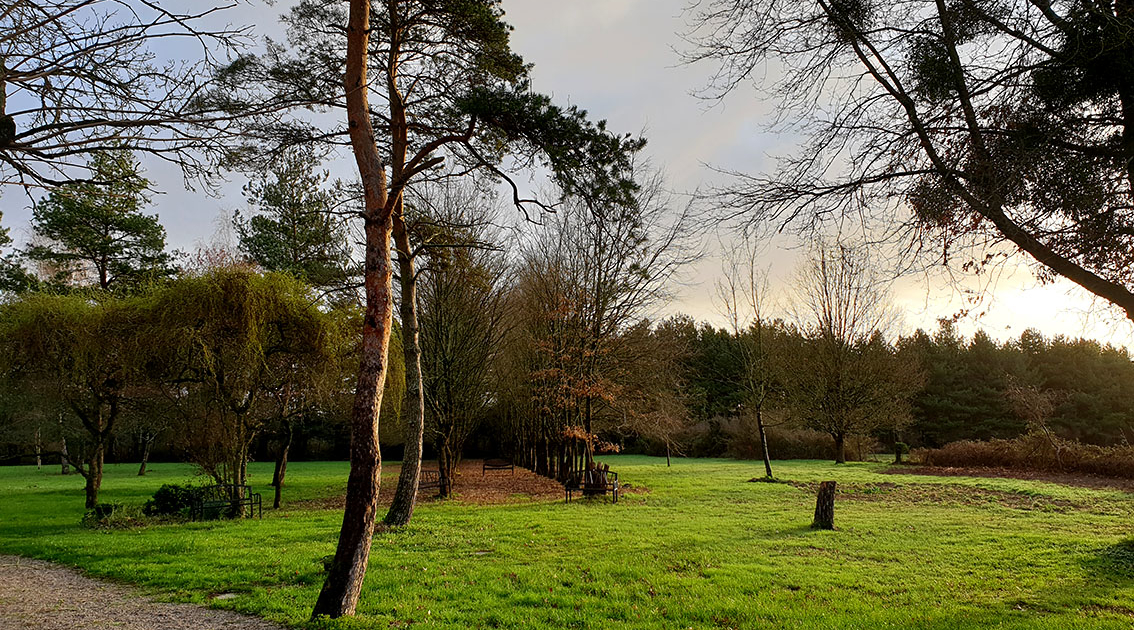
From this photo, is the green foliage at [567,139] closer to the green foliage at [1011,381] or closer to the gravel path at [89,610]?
the gravel path at [89,610]

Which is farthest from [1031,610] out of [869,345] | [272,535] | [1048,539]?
[869,345]

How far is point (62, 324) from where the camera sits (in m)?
14.0

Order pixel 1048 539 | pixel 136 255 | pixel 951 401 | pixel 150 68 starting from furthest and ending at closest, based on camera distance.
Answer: pixel 951 401 < pixel 136 255 < pixel 1048 539 < pixel 150 68

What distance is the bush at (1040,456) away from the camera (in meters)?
21.2

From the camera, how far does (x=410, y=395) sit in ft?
42.5

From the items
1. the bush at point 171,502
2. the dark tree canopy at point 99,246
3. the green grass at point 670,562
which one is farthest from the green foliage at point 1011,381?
the dark tree canopy at point 99,246

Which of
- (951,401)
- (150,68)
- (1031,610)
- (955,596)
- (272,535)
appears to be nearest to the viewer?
(150,68)

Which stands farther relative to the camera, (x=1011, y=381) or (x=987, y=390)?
(x=987, y=390)

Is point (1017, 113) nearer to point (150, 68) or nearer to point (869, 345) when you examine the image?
point (150, 68)

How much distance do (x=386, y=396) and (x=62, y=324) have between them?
7.58 metres

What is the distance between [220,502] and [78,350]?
4.94 metres

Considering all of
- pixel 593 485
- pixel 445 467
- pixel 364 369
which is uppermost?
pixel 364 369

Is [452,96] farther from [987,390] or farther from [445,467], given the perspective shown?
[987,390]

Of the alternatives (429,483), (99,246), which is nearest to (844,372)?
(429,483)
